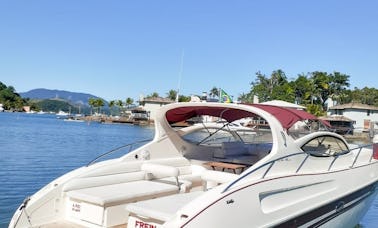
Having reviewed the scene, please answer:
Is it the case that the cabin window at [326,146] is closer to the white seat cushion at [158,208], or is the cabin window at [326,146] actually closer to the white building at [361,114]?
the white seat cushion at [158,208]

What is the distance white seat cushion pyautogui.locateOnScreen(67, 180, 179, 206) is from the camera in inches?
195

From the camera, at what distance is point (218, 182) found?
5418 millimetres

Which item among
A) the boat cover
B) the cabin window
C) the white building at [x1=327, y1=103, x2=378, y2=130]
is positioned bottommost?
the cabin window

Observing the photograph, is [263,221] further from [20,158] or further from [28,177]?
[20,158]

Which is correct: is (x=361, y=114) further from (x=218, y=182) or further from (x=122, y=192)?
(x=122, y=192)

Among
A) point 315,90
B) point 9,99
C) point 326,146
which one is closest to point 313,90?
point 315,90

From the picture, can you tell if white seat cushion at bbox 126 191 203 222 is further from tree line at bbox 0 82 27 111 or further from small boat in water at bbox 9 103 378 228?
tree line at bbox 0 82 27 111

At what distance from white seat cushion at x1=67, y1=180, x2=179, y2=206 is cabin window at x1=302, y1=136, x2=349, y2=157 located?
2.23 metres

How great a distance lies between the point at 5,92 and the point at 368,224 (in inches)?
6587

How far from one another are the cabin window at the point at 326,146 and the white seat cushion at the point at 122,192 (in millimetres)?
2230

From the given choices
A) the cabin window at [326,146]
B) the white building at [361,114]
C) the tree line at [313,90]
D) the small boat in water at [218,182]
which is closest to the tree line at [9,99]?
the tree line at [313,90]

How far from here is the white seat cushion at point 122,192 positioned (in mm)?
4941

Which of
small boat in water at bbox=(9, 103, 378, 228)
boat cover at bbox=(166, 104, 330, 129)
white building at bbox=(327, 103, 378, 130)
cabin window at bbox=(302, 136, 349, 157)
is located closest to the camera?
small boat in water at bbox=(9, 103, 378, 228)

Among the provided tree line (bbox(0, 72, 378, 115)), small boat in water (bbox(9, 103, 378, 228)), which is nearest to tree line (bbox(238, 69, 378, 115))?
tree line (bbox(0, 72, 378, 115))
